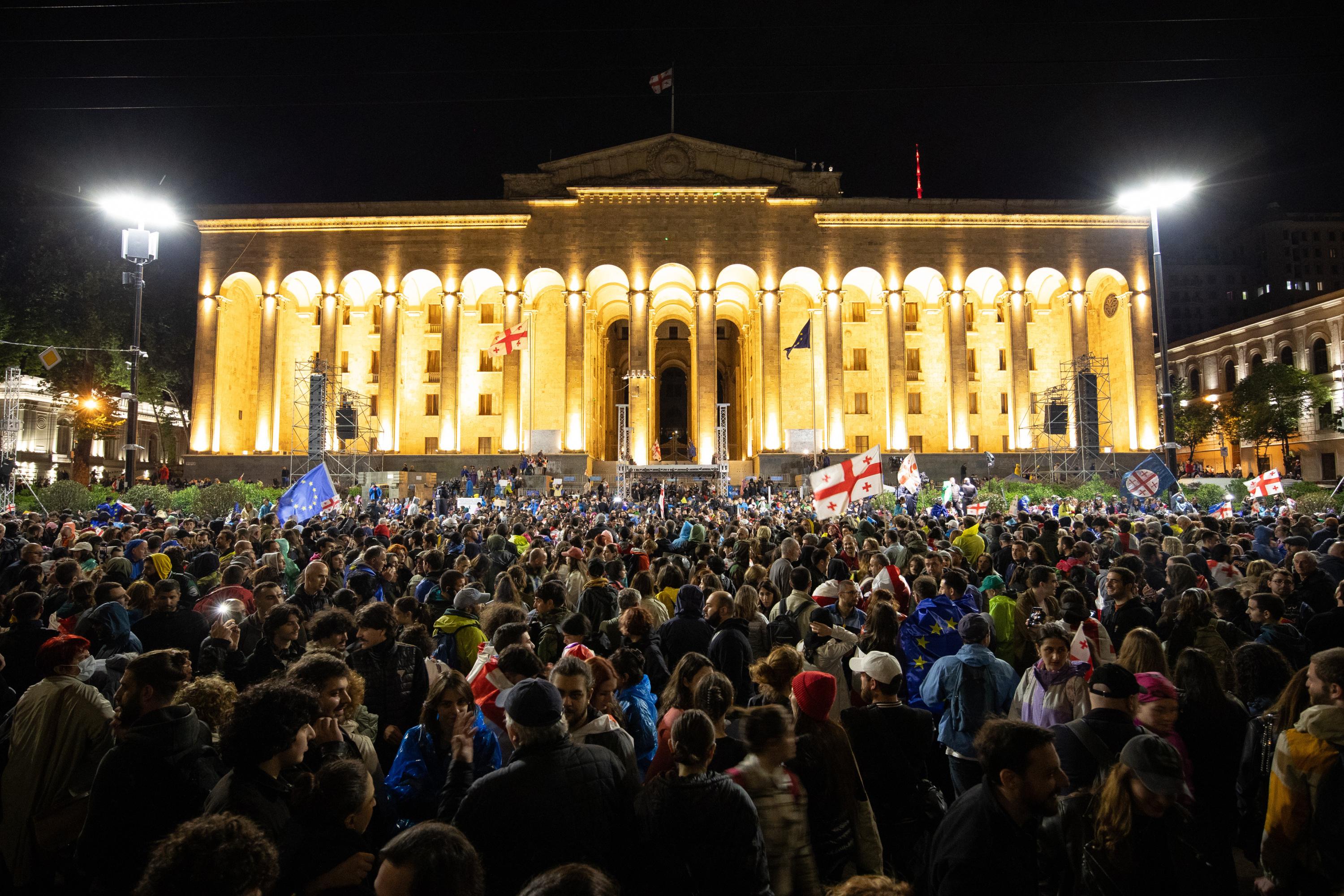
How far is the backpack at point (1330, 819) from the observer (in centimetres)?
340

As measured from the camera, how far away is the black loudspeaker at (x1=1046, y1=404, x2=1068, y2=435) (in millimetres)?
33656

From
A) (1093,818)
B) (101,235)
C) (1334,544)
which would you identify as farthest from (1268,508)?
(101,235)

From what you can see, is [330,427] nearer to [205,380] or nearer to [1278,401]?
[205,380]

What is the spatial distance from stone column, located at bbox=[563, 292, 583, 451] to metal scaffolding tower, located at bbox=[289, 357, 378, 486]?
32.8 ft

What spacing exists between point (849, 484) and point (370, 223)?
35047 millimetres

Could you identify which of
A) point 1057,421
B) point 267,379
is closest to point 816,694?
point 1057,421

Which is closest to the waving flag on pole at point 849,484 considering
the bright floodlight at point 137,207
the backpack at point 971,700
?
the backpack at point 971,700

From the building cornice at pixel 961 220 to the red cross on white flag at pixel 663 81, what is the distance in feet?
32.8

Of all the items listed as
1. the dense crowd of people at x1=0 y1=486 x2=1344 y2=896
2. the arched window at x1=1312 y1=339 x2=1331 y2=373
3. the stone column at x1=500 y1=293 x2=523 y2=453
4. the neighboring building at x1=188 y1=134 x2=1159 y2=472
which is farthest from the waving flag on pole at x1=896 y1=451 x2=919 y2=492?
the arched window at x1=1312 y1=339 x2=1331 y2=373

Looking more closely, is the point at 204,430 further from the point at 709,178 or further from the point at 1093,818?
the point at 1093,818

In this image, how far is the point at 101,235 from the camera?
40.2m

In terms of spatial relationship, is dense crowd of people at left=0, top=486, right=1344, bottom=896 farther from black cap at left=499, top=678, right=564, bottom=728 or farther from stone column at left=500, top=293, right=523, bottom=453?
stone column at left=500, top=293, right=523, bottom=453

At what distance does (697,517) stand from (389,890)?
16.6 meters

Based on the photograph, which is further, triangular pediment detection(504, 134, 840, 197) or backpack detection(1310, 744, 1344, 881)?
triangular pediment detection(504, 134, 840, 197)
